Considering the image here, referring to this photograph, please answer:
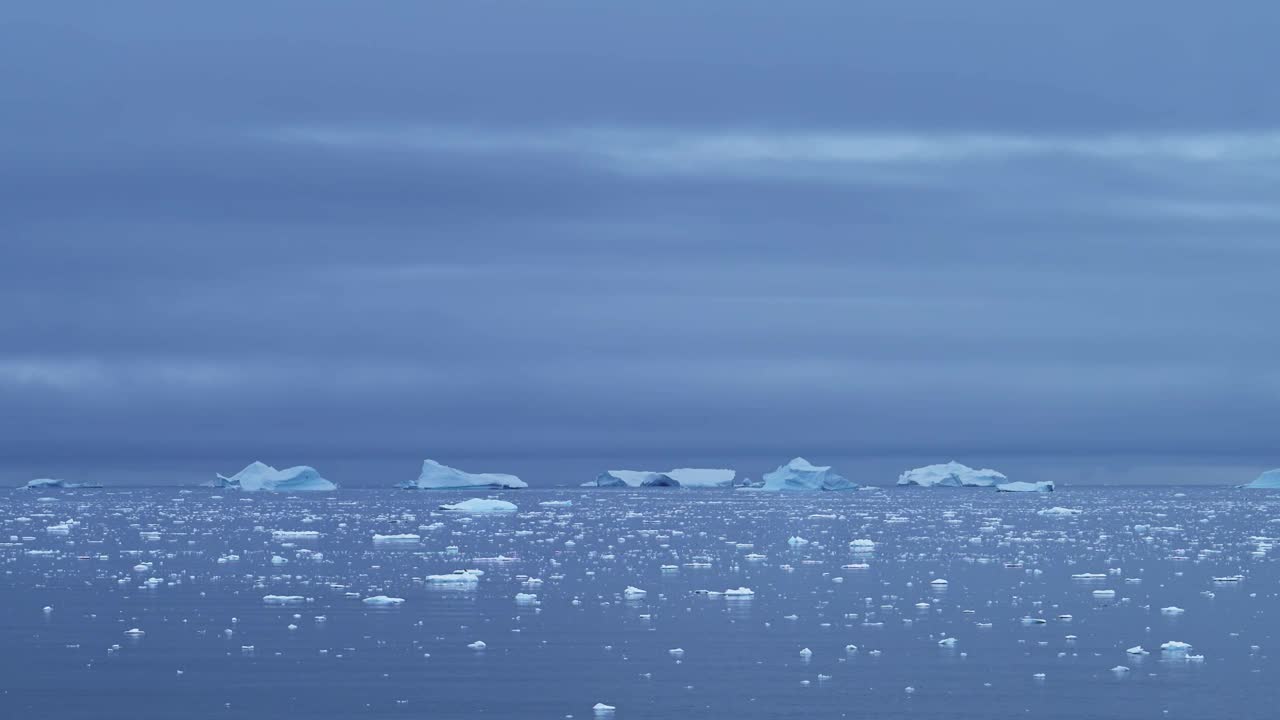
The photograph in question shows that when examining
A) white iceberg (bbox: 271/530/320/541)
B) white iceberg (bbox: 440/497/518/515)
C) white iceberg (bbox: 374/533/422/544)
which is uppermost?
white iceberg (bbox: 440/497/518/515)

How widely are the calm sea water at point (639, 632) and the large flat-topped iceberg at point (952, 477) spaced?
80949 millimetres

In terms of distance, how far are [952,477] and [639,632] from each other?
102 m

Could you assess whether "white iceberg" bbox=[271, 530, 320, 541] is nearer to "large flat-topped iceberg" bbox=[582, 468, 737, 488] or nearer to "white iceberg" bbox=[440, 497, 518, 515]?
"white iceberg" bbox=[440, 497, 518, 515]

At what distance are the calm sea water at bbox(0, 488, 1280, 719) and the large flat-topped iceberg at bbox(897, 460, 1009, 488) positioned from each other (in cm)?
8095

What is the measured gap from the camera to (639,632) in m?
16.9

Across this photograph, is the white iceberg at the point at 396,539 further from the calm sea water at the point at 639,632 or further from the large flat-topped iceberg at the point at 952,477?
the large flat-topped iceberg at the point at 952,477

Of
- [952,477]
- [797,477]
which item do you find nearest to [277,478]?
[797,477]

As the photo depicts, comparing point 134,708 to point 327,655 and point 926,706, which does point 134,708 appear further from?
point 926,706

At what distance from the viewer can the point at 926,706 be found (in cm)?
1227

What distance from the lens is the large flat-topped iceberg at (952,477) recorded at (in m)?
114

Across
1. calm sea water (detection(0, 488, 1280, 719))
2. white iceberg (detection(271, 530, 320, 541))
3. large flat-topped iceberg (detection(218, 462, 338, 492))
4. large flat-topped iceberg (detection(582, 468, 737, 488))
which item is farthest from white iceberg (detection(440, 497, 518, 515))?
large flat-topped iceberg (detection(582, 468, 737, 488))

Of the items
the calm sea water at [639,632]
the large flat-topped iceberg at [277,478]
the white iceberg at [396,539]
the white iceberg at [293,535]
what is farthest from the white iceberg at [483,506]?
the large flat-topped iceberg at [277,478]

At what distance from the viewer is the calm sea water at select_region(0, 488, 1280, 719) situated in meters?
12.6

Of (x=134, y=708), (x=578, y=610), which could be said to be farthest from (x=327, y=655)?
(x=578, y=610)
